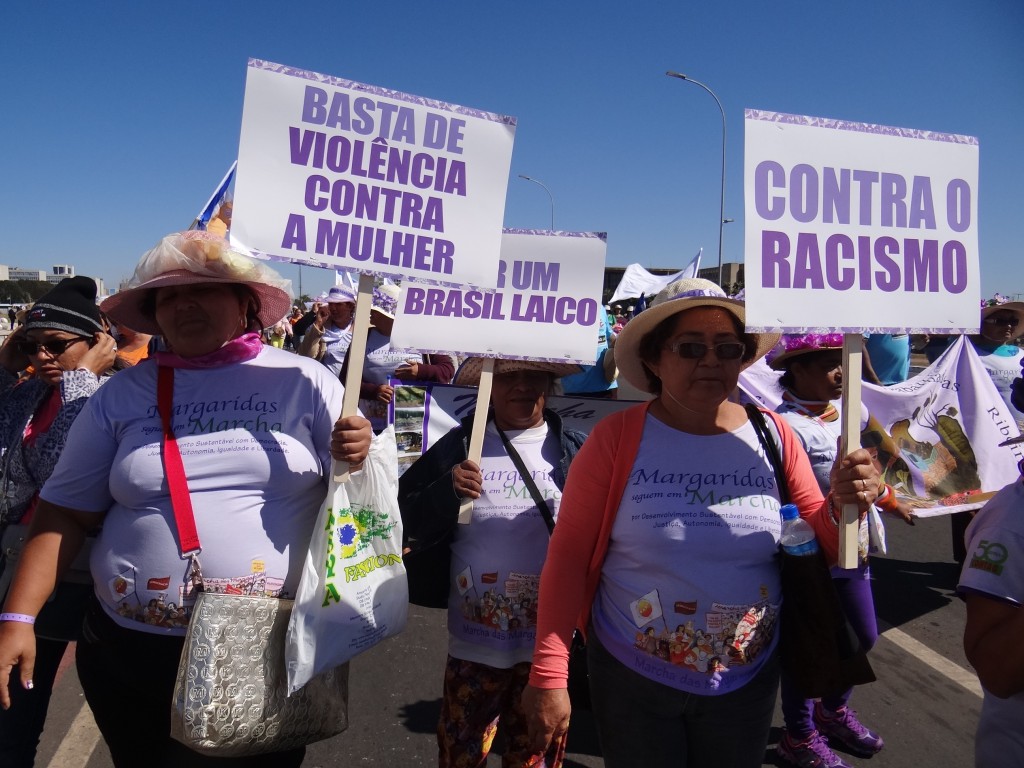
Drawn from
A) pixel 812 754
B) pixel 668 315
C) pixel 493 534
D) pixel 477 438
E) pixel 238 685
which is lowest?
pixel 812 754

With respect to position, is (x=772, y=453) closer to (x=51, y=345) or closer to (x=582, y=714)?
(x=582, y=714)

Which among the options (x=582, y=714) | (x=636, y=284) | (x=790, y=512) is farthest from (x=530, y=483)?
(x=636, y=284)

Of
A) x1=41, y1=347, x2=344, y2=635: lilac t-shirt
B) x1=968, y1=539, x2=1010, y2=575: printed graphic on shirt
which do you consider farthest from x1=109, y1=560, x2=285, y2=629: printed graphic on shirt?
x1=968, y1=539, x2=1010, y2=575: printed graphic on shirt

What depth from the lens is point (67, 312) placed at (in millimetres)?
2457

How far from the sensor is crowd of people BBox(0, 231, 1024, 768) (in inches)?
70.4

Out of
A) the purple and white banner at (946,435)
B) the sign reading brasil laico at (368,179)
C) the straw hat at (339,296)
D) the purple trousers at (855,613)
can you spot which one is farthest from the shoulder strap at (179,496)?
the straw hat at (339,296)

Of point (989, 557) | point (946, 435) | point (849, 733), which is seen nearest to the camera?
point (989, 557)

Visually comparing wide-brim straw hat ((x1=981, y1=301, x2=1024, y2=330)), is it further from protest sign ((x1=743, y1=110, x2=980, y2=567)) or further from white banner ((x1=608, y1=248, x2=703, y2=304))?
white banner ((x1=608, y1=248, x2=703, y2=304))

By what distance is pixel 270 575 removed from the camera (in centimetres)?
191

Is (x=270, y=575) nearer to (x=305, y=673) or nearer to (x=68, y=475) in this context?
(x=305, y=673)

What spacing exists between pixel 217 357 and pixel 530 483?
107 cm

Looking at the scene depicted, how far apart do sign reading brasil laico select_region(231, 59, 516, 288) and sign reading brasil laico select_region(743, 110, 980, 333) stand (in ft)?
2.69

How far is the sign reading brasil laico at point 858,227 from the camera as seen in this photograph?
1.85m

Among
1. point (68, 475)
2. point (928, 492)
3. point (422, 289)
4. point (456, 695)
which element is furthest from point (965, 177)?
point (928, 492)
